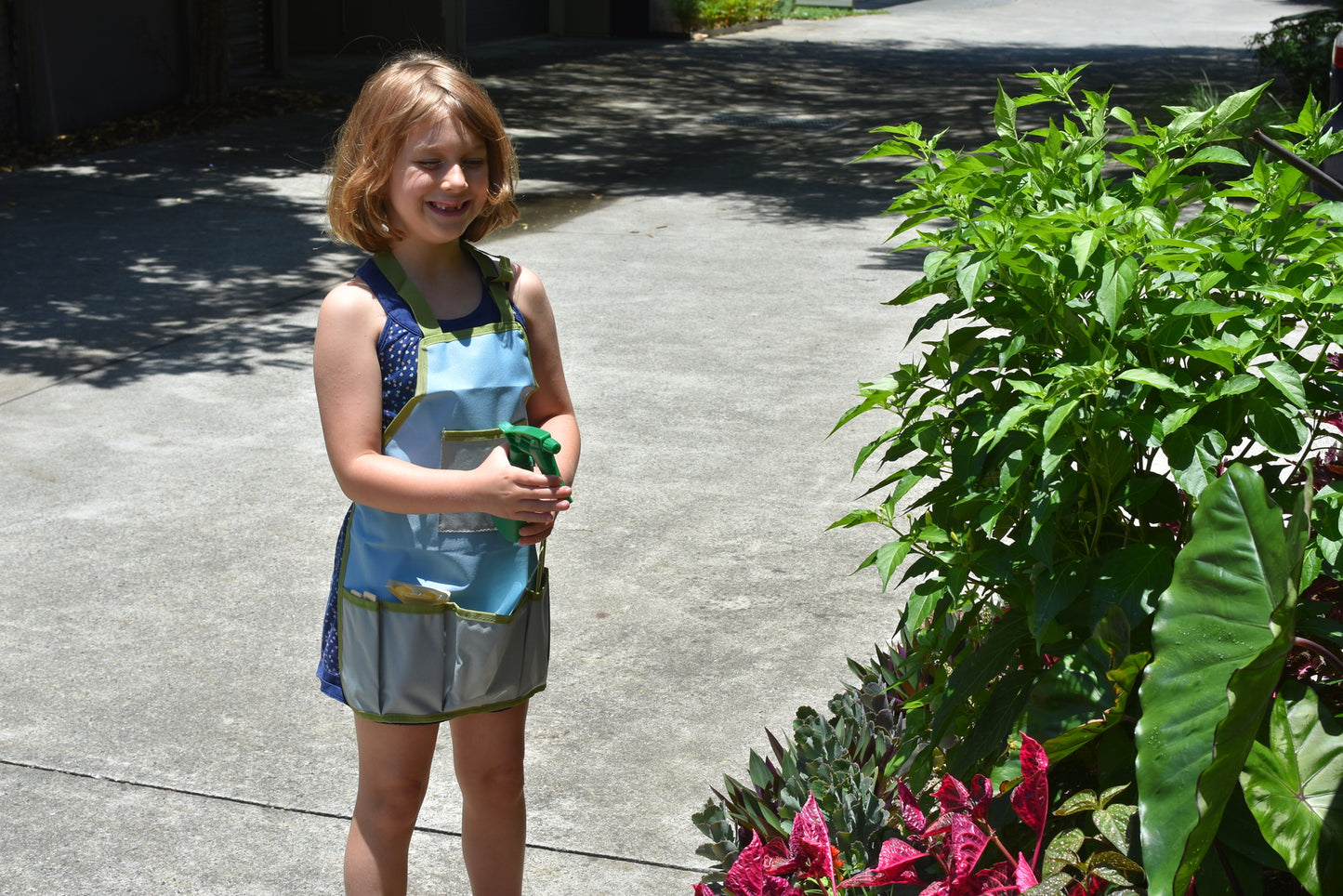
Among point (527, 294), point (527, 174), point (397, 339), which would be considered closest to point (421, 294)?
point (397, 339)

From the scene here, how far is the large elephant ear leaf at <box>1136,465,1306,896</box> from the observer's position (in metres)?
1.60

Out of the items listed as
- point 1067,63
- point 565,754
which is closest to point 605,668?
point 565,754

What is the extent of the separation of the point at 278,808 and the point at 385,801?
98cm

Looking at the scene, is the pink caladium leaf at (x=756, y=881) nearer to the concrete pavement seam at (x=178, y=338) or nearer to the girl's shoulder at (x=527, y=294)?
the girl's shoulder at (x=527, y=294)

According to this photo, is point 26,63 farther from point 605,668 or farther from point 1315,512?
point 1315,512

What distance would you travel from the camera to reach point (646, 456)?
5.86m

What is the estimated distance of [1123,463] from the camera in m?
2.16

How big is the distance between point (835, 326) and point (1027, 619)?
18.4 ft

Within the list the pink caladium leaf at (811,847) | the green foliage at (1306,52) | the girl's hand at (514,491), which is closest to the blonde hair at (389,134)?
the girl's hand at (514,491)

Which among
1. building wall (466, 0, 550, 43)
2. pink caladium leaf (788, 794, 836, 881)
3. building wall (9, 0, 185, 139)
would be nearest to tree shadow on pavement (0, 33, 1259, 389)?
building wall (9, 0, 185, 139)

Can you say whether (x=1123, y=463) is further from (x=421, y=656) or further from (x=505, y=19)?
(x=505, y=19)

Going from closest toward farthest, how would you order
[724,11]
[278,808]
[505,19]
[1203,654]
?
[1203,654] → [278,808] → [505,19] → [724,11]

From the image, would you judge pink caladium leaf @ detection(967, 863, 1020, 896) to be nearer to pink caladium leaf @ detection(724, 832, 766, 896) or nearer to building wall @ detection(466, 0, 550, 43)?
pink caladium leaf @ detection(724, 832, 766, 896)

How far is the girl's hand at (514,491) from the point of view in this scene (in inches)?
89.6
